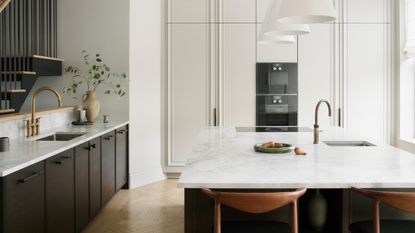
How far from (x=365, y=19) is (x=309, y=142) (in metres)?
3.33

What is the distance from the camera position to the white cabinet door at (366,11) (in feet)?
20.0

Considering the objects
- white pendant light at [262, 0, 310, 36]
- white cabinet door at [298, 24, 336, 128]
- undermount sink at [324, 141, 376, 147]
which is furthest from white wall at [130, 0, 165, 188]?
undermount sink at [324, 141, 376, 147]

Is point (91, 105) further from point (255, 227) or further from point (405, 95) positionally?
point (405, 95)

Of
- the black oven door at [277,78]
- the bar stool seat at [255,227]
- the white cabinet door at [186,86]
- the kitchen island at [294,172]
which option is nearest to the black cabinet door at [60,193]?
the kitchen island at [294,172]

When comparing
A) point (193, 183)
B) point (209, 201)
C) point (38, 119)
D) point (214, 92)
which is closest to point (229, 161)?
point (209, 201)

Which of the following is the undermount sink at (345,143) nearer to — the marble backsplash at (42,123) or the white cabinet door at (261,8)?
the marble backsplash at (42,123)

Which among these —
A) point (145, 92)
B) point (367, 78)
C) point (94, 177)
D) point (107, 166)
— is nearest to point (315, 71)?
point (367, 78)

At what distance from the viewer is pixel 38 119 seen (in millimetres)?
3877

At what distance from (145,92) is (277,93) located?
177 cm

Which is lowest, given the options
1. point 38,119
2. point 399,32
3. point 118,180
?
point 118,180

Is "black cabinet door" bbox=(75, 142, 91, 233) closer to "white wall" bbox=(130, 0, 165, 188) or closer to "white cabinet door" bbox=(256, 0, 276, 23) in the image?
→ "white wall" bbox=(130, 0, 165, 188)

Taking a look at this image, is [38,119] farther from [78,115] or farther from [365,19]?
[365,19]

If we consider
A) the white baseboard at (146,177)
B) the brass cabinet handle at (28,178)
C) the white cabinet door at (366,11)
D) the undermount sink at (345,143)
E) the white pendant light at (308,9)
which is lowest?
the white baseboard at (146,177)

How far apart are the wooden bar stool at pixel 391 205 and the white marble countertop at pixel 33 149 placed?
5.80 ft
